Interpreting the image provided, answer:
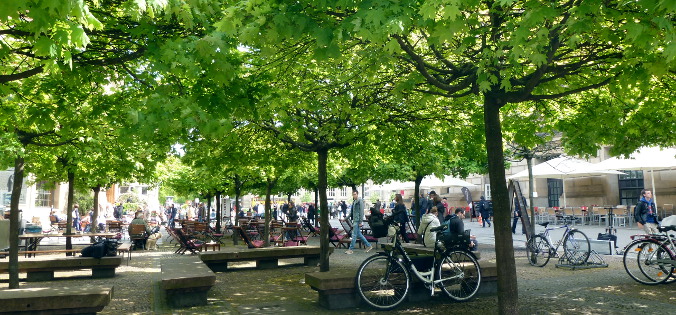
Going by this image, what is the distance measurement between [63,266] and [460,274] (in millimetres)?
8533

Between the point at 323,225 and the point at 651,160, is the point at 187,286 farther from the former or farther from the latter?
the point at 651,160

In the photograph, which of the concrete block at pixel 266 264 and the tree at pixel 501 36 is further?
the concrete block at pixel 266 264

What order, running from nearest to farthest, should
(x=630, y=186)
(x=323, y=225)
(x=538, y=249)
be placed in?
(x=323, y=225) → (x=538, y=249) → (x=630, y=186)

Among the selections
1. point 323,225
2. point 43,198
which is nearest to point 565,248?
point 323,225

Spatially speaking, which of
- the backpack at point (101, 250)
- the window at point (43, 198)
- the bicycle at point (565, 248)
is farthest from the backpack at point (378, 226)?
the window at point (43, 198)

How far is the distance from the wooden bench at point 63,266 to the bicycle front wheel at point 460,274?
766 centimetres

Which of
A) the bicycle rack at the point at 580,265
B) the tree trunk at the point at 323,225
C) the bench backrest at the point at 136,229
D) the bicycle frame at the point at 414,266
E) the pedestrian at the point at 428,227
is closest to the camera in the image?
the bicycle frame at the point at 414,266

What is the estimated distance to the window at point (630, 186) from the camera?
97.8ft

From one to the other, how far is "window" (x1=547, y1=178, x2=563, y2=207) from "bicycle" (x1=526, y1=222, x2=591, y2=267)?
81.7 feet

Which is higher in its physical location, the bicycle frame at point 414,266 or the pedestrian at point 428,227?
the pedestrian at point 428,227

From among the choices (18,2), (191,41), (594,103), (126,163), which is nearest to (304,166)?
(126,163)

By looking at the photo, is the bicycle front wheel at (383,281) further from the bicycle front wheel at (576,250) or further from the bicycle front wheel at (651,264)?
the bicycle front wheel at (576,250)

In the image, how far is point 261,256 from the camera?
12.6m

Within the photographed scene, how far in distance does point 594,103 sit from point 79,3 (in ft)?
27.4
